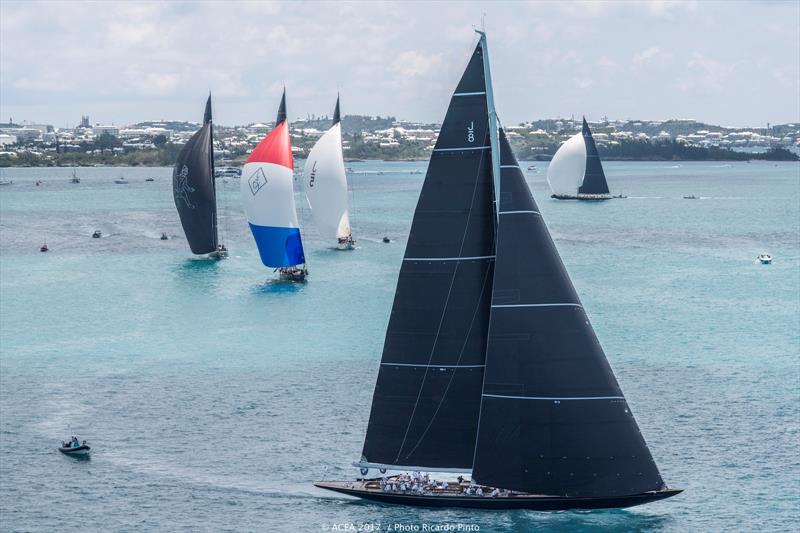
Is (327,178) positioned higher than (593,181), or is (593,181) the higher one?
(327,178)

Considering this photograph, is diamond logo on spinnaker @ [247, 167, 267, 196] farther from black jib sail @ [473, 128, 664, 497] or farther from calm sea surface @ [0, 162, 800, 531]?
black jib sail @ [473, 128, 664, 497]

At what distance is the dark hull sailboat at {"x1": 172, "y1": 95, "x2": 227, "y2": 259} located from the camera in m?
109

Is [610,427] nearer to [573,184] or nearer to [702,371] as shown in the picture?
[702,371]

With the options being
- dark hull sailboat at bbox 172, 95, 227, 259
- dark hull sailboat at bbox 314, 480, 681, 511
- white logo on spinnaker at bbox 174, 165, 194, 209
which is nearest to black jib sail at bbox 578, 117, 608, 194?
dark hull sailboat at bbox 172, 95, 227, 259

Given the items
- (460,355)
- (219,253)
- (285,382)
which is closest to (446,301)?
(460,355)

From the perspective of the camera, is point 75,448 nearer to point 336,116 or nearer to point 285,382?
point 285,382

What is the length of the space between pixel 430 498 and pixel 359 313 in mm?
42530

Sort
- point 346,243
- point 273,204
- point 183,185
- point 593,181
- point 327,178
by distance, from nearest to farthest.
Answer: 1. point 273,204
2. point 327,178
3. point 183,185
4. point 346,243
5. point 593,181

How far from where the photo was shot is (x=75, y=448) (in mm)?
49031

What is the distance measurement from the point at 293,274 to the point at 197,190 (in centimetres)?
1788

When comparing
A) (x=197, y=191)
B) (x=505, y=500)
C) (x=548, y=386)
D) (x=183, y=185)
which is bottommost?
(x=505, y=500)

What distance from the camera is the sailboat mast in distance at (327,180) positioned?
10875cm

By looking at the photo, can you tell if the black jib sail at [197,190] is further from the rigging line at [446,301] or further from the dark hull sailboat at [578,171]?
the dark hull sailboat at [578,171]

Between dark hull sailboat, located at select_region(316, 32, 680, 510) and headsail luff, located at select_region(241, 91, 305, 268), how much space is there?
190 ft
